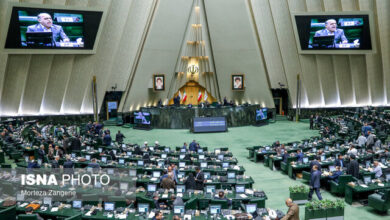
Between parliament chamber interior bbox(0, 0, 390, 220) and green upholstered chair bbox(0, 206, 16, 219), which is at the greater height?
parliament chamber interior bbox(0, 0, 390, 220)

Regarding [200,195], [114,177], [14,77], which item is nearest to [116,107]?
[14,77]

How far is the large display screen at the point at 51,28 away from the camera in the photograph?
74.2 feet

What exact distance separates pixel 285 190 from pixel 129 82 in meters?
20.2

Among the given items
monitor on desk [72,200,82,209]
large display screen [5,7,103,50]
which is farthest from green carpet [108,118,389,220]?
large display screen [5,7,103,50]

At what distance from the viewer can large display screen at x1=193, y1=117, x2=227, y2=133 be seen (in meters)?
25.4

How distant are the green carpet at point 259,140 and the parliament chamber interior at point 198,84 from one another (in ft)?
0.40

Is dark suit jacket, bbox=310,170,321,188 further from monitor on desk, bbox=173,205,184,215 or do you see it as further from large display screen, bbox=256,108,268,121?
large display screen, bbox=256,108,268,121

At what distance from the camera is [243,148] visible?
20.1 meters

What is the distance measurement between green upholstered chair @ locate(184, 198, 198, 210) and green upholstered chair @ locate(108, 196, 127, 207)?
1.62 meters

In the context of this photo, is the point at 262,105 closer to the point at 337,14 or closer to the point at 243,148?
the point at 337,14

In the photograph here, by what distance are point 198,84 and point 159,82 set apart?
15.9 ft

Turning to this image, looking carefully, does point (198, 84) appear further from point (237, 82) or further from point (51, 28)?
point (51, 28)

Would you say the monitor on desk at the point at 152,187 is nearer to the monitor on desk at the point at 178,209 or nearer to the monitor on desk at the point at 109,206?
the monitor on desk at the point at 109,206

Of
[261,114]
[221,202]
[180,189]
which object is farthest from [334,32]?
[221,202]
